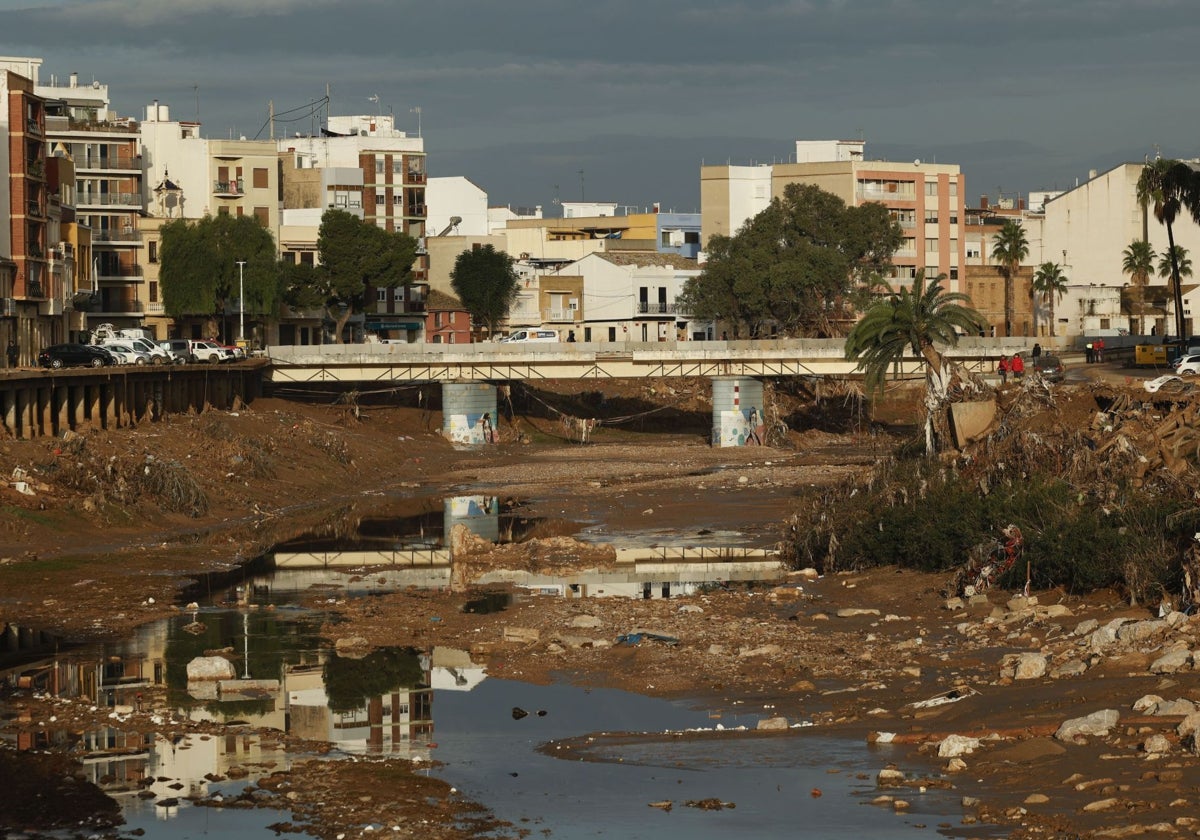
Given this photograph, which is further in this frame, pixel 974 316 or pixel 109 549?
pixel 974 316

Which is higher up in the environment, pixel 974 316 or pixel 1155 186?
pixel 1155 186

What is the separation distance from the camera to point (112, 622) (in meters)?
39.3

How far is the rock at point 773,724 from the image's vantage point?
1055 inches

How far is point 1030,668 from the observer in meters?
28.8

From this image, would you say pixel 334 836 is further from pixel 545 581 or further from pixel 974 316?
pixel 974 316

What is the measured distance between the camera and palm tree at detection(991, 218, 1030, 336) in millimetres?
144000

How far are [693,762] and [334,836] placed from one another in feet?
18.1

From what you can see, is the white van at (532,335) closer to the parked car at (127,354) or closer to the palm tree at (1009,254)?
the palm tree at (1009,254)

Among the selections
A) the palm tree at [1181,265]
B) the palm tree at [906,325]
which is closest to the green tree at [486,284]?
the palm tree at [1181,265]

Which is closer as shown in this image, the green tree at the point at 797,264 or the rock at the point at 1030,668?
the rock at the point at 1030,668

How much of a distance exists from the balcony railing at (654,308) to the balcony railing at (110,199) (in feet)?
138

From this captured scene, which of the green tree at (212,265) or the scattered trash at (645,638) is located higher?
the green tree at (212,265)

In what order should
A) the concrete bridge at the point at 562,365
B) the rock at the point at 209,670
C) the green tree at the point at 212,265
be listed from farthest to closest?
the green tree at the point at 212,265, the concrete bridge at the point at 562,365, the rock at the point at 209,670

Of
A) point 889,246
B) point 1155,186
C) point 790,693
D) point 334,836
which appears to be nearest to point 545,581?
point 790,693
